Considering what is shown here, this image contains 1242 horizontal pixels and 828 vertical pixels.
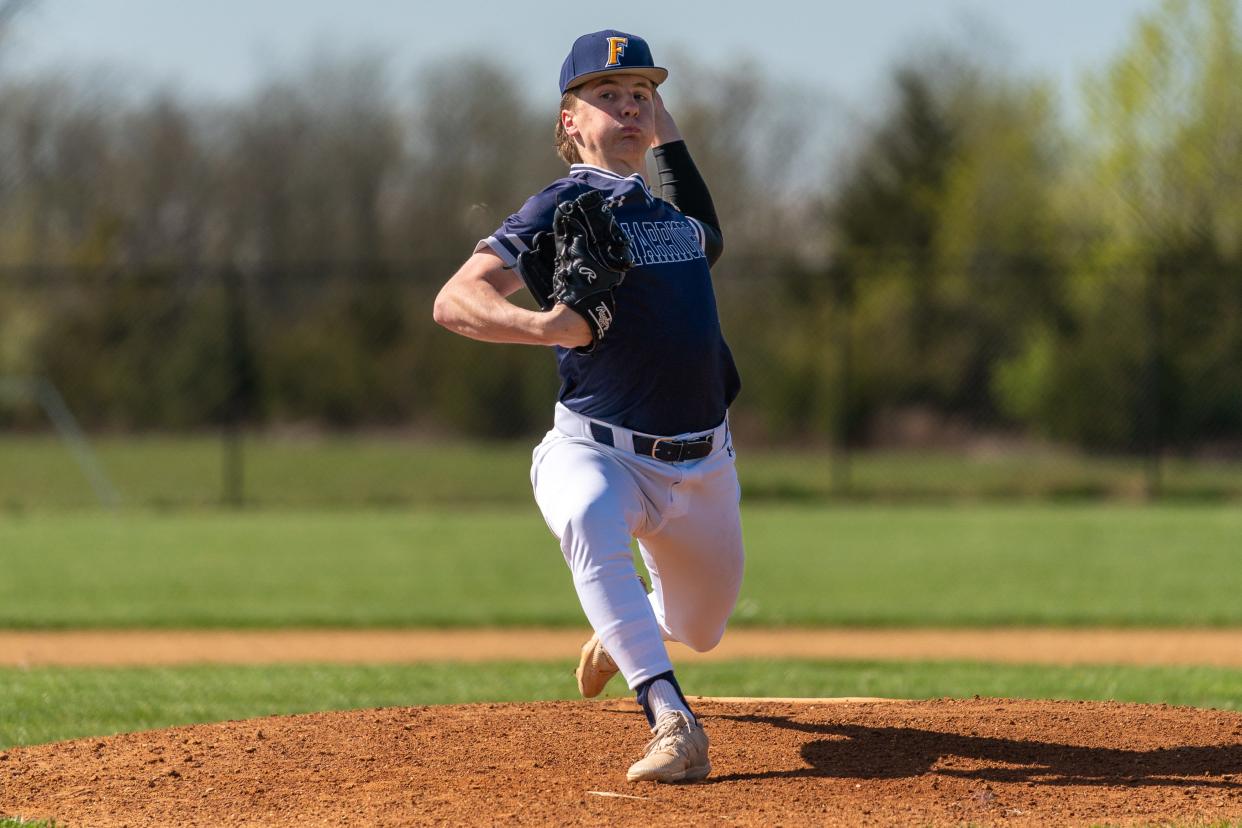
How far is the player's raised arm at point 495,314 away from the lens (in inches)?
166

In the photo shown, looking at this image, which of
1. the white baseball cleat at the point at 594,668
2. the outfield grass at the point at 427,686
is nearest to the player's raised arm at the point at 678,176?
the white baseball cleat at the point at 594,668

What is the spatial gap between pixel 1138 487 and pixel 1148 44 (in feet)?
38.1

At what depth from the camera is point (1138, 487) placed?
1997 centimetres

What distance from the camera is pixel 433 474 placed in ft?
82.8

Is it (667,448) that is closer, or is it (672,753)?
(672,753)

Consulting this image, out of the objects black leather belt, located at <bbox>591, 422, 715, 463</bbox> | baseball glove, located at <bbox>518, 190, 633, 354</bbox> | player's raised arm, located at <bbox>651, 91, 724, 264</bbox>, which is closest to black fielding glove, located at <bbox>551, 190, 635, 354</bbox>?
baseball glove, located at <bbox>518, 190, 633, 354</bbox>

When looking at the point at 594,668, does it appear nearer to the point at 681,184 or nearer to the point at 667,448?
the point at 667,448

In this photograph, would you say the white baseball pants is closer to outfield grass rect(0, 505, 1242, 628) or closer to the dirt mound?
the dirt mound

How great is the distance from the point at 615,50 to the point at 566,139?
0.37 m

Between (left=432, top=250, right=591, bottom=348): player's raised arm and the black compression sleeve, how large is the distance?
3.01ft

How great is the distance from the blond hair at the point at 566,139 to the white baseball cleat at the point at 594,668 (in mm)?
1574

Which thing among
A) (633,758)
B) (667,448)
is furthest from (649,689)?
(667,448)

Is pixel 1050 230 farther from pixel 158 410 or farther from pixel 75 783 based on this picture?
pixel 75 783

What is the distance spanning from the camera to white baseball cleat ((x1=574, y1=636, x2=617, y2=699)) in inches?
205
